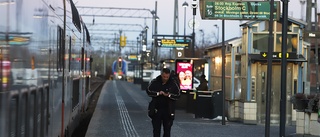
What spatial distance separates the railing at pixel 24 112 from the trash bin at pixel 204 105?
16.1m

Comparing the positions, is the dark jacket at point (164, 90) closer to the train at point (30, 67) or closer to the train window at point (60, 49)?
the train window at point (60, 49)

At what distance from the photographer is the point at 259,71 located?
2166 cm

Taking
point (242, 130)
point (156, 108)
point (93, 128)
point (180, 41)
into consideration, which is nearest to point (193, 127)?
point (242, 130)

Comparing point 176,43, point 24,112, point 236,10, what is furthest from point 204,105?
point 24,112

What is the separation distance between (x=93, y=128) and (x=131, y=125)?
5.61 ft

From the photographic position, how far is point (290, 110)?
21891 mm

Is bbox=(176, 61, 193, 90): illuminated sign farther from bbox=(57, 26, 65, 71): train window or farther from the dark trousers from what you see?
bbox=(57, 26, 65, 71): train window

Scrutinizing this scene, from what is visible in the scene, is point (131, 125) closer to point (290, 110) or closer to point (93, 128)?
point (93, 128)

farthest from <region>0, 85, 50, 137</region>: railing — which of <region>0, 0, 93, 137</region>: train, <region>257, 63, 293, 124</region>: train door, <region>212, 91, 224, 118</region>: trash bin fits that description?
<region>212, 91, 224, 118</region>: trash bin

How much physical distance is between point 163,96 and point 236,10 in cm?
686

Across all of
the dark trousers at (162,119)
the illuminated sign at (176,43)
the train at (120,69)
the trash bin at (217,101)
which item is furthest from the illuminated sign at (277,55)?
the train at (120,69)

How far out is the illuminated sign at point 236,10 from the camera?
17.8 m

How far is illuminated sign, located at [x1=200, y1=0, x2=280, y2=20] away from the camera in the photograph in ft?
58.3

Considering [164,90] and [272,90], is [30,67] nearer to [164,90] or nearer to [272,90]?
[164,90]
